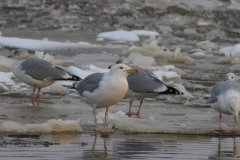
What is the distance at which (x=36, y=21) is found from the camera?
61.4 ft

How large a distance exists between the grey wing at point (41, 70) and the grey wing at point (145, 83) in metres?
1.14

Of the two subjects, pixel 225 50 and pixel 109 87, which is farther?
pixel 225 50

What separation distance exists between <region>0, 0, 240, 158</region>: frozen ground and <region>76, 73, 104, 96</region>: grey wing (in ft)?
1.27

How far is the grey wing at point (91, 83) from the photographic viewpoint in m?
5.65

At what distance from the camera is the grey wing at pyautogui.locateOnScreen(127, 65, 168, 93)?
687cm

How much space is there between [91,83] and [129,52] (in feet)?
20.1

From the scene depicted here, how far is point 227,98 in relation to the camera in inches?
229

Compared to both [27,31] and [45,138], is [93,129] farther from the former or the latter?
[27,31]

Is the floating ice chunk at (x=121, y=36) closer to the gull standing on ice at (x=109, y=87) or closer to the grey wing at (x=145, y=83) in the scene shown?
the grey wing at (x=145, y=83)

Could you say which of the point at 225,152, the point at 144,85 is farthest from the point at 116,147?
the point at 144,85

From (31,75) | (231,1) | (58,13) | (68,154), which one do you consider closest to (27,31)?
(58,13)

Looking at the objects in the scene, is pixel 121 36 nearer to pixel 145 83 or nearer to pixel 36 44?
pixel 36 44

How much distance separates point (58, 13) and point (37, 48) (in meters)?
8.70

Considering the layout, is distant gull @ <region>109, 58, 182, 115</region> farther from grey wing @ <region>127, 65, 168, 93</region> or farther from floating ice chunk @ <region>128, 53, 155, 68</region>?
floating ice chunk @ <region>128, 53, 155, 68</region>
